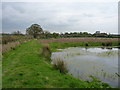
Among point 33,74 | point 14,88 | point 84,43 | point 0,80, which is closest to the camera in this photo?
point 14,88

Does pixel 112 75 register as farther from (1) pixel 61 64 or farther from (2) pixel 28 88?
(2) pixel 28 88

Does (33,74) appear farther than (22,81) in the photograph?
Yes

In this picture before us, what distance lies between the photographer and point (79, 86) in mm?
4281

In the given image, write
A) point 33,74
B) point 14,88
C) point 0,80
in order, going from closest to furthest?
1. point 14,88
2. point 0,80
3. point 33,74

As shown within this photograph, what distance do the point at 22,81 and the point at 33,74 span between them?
84cm

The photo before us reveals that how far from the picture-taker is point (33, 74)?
5.29 m

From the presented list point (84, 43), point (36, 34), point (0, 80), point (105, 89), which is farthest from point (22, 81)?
point (36, 34)

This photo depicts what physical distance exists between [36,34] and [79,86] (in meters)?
50.5

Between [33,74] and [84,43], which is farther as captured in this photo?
[84,43]

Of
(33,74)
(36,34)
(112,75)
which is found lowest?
(112,75)

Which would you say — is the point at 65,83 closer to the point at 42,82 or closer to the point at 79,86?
the point at 79,86

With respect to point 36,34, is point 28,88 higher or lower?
lower

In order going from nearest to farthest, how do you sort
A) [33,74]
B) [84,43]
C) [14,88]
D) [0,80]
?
1. [14,88]
2. [0,80]
3. [33,74]
4. [84,43]

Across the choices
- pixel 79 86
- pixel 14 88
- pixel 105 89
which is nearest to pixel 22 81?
pixel 14 88
